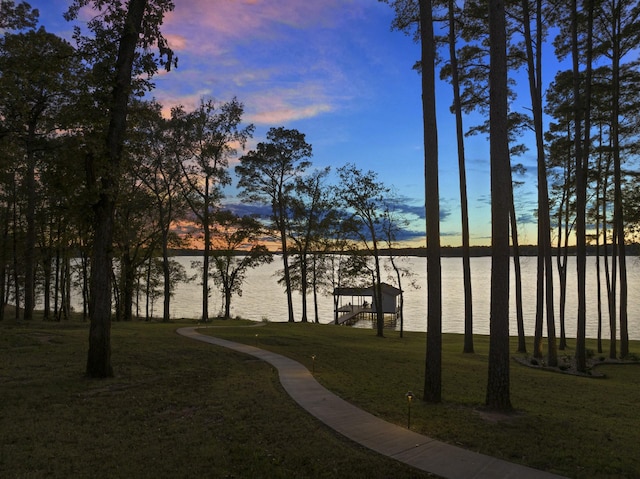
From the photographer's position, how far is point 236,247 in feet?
135

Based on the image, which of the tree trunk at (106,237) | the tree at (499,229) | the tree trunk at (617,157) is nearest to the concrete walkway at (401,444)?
the tree at (499,229)

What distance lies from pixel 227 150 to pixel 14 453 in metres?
25.9

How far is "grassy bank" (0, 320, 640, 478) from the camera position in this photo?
5.75 m

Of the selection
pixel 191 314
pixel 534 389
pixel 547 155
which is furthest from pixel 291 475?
pixel 191 314

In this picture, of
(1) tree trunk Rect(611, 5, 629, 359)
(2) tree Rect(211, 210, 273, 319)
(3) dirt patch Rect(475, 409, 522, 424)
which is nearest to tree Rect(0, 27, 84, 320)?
(3) dirt patch Rect(475, 409, 522, 424)

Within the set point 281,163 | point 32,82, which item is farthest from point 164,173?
point 32,82

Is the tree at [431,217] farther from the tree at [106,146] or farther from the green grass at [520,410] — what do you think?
the tree at [106,146]

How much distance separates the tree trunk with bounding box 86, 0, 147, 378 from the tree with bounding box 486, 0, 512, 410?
8.56 meters

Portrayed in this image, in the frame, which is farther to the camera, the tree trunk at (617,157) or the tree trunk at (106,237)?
the tree trunk at (617,157)

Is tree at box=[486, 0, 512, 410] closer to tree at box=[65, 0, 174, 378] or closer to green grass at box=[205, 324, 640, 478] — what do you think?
green grass at box=[205, 324, 640, 478]

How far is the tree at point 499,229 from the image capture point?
8.65m

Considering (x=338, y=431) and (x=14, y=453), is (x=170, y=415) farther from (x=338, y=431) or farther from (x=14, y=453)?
(x=338, y=431)

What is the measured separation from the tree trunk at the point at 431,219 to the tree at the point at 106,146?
23.5ft

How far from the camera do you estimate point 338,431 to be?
6.99 meters
